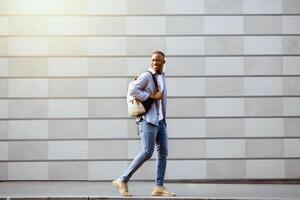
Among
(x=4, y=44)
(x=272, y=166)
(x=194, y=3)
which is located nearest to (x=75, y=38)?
(x=4, y=44)

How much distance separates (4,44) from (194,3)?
3.40m

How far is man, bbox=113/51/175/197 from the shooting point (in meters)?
9.12

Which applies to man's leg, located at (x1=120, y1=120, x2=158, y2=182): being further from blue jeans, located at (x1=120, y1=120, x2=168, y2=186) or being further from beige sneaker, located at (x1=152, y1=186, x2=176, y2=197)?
beige sneaker, located at (x1=152, y1=186, x2=176, y2=197)

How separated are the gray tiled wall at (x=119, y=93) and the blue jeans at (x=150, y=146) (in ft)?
6.68

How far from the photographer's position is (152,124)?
29.9ft

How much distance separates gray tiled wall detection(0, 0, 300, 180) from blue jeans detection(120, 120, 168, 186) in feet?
6.68

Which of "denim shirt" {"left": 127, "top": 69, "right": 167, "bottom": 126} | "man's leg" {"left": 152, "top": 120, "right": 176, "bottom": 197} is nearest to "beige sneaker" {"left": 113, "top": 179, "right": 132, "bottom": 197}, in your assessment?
"man's leg" {"left": 152, "top": 120, "right": 176, "bottom": 197}

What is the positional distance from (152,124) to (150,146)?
311 mm

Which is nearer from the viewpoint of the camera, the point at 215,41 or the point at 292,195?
the point at 292,195

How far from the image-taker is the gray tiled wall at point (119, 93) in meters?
11.3

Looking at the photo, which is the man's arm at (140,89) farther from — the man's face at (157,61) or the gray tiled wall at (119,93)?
the gray tiled wall at (119,93)

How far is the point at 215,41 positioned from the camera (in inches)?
446

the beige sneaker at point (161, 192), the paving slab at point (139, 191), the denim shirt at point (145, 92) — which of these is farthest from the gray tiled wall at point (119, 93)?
the denim shirt at point (145, 92)

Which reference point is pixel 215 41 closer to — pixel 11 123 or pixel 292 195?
pixel 292 195
